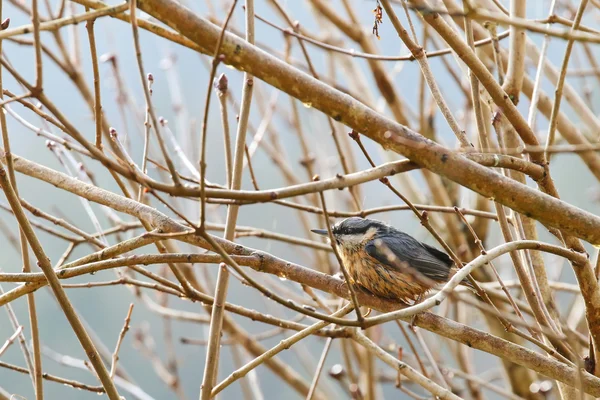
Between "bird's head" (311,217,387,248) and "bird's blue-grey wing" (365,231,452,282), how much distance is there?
0.22ft

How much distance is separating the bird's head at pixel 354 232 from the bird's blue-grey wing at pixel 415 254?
7 centimetres

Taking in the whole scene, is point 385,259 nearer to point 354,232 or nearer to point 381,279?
point 381,279

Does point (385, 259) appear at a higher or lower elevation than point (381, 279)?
higher

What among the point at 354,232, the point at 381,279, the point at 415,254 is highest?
the point at 354,232

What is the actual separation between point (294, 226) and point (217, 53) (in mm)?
8854

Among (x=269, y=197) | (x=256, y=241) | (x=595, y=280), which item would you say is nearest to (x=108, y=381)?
(x=269, y=197)

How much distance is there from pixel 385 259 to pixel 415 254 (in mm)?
353

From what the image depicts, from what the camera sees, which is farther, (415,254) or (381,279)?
(415,254)

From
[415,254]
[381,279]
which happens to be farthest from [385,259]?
[415,254]

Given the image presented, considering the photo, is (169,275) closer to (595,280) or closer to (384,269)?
(384,269)

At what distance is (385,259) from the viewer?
3850 mm

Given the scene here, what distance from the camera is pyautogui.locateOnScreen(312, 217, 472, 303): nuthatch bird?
148 inches

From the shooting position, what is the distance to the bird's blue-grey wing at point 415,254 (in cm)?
401

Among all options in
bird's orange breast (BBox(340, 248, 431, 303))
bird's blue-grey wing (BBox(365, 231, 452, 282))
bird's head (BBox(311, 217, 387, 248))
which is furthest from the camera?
bird's head (BBox(311, 217, 387, 248))
